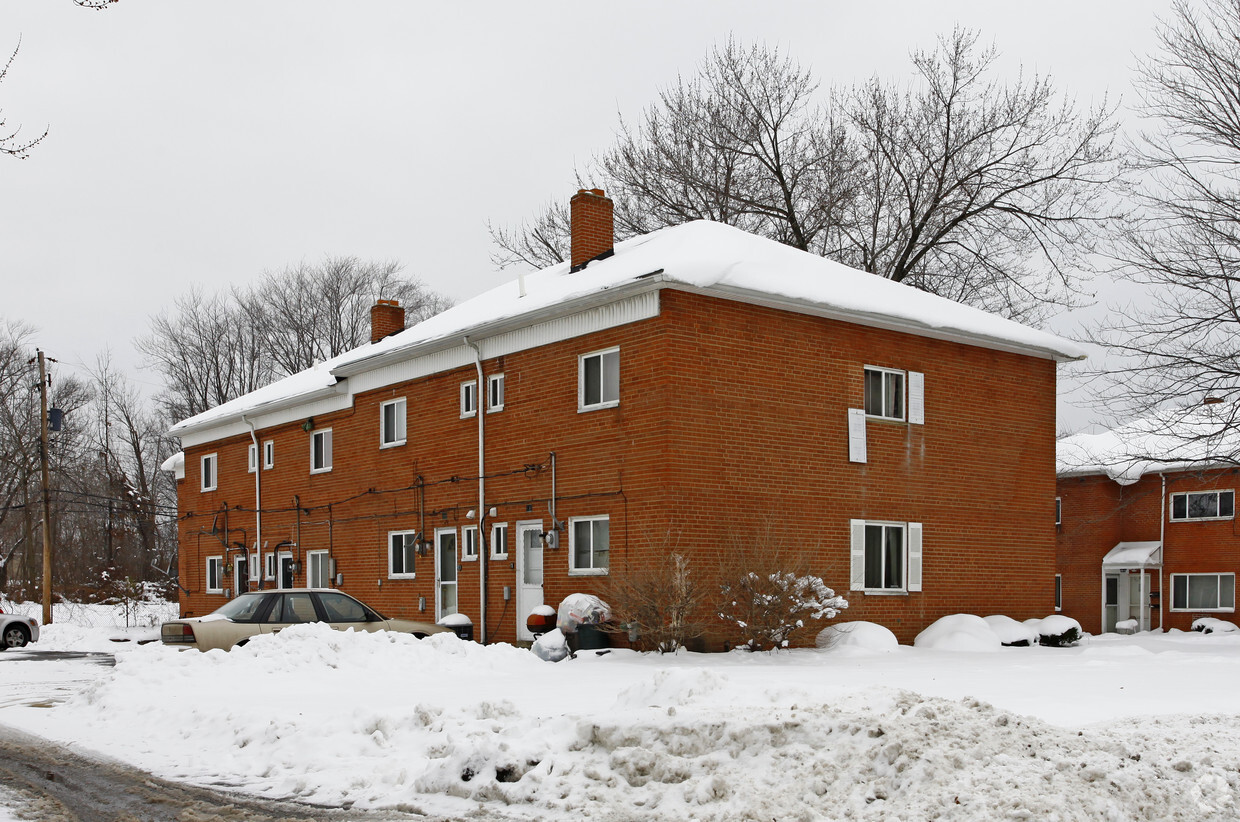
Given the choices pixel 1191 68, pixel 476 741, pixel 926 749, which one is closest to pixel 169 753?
pixel 476 741

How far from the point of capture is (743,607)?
19312mm

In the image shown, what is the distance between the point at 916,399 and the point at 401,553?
11359 millimetres

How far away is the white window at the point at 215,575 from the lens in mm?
35281

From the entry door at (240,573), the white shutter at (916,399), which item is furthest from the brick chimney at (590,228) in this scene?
the entry door at (240,573)

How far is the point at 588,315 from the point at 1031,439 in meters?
10.0

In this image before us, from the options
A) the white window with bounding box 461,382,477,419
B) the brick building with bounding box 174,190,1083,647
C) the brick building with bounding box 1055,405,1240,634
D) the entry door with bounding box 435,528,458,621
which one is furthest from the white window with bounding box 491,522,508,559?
the brick building with bounding box 1055,405,1240,634

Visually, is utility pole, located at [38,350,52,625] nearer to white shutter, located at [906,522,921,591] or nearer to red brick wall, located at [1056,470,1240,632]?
white shutter, located at [906,522,921,591]

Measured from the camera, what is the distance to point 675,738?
901cm

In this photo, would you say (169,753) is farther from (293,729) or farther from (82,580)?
(82,580)

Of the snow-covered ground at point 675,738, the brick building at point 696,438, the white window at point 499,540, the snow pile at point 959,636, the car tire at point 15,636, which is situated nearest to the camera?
the snow-covered ground at point 675,738

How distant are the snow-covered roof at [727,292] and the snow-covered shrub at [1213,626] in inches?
563

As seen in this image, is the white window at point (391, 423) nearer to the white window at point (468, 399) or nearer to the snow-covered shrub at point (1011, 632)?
the white window at point (468, 399)

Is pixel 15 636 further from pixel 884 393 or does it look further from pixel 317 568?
pixel 884 393

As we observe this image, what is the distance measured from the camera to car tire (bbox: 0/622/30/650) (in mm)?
29641
